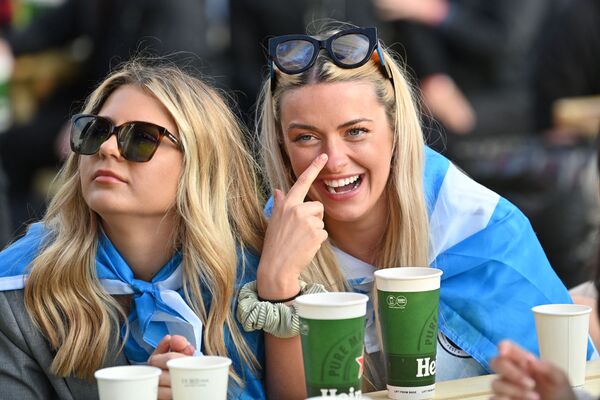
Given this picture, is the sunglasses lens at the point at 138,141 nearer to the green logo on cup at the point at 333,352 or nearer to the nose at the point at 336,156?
the nose at the point at 336,156

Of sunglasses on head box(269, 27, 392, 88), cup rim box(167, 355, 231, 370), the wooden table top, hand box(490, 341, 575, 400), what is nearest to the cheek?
sunglasses on head box(269, 27, 392, 88)

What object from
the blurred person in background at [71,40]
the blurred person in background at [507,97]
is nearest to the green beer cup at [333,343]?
the blurred person in background at [507,97]

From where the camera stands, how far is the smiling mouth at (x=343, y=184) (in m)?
3.06

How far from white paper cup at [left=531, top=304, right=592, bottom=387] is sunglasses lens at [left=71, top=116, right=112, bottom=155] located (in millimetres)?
1143

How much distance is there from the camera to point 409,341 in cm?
247

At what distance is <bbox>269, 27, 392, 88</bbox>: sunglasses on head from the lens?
308cm

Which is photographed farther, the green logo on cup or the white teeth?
the white teeth

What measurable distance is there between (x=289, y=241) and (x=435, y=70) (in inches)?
138

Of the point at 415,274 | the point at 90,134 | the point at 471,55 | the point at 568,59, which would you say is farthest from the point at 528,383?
the point at 568,59

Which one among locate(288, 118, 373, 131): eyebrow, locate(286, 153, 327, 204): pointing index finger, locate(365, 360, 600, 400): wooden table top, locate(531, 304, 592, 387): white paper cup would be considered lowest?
locate(365, 360, 600, 400): wooden table top

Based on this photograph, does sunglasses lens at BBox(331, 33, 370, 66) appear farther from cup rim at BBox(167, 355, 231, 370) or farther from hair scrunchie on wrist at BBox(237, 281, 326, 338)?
cup rim at BBox(167, 355, 231, 370)

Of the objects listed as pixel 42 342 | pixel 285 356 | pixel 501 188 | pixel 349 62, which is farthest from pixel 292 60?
pixel 501 188

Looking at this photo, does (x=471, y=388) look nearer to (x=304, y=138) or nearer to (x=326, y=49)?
(x=304, y=138)

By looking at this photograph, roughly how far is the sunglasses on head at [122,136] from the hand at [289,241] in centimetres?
35
